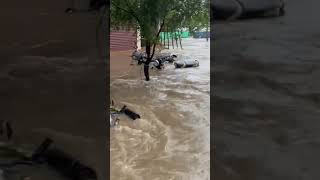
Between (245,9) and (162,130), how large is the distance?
2.49 meters

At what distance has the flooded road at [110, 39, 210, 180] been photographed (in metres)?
2.88

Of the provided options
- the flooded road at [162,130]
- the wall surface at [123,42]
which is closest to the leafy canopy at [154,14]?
the flooded road at [162,130]

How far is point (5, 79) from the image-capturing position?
162 cm

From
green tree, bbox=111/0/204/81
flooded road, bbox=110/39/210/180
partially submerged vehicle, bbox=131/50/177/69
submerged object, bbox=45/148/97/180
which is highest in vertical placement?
green tree, bbox=111/0/204/81

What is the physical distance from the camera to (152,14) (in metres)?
5.80

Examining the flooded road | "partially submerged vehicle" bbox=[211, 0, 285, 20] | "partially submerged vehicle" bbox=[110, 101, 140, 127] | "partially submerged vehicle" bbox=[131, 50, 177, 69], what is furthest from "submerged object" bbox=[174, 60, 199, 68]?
"partially submerged vehicle" bbox=[211, 0, 285, 20]

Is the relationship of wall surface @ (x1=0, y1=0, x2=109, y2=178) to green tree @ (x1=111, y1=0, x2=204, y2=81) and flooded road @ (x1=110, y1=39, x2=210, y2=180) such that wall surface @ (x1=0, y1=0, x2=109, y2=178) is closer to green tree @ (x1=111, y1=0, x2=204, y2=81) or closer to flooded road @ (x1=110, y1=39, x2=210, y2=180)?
flooded road @ (x1=110, y1=39, x2=210, y2=180)

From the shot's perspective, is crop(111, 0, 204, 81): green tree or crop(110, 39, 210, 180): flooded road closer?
crop(110, 39, 210, 180): flooded road

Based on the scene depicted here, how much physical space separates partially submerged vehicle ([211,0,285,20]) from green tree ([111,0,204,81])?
14.0 ft

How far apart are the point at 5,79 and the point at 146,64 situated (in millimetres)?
5073

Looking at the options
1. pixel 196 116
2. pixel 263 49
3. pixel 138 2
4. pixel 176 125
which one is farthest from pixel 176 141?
pixel 138 2

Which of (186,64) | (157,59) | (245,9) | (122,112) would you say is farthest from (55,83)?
(186,64)

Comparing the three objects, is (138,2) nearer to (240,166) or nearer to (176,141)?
(176,141)


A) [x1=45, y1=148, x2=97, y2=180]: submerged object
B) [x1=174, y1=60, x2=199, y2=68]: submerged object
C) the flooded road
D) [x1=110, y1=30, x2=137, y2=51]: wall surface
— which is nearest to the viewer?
[x1=45, y1=148, x2=97, y2=180]: submerged object
